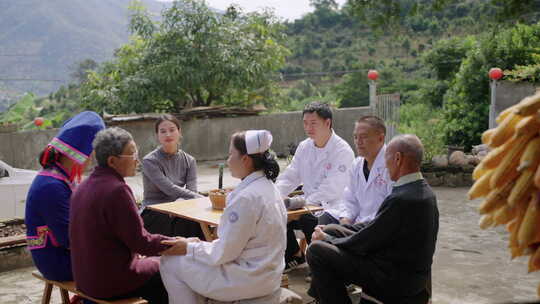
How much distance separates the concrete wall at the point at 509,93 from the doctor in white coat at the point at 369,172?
7.17 m

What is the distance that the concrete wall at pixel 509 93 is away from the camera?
10.1m

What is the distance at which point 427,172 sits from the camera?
30.4ft

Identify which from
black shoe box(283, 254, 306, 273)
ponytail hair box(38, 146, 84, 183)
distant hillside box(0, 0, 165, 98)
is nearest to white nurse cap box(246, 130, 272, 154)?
ponytail hair box(38, 146, 84, 183)

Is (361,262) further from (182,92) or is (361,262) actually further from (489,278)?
(182,92)

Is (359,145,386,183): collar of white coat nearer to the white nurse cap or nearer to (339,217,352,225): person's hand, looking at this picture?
(339,217,352,225): person's hand

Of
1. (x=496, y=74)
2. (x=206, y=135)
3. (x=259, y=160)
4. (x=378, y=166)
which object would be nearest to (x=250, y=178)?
(x=259, y=160)

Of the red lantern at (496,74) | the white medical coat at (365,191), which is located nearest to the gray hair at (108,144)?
the white medical coat at (365,191)

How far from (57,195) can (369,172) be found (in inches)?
85.9

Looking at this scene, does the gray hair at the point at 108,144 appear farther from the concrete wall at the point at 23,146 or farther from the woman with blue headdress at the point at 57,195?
the concrete wall at the point at 23,146

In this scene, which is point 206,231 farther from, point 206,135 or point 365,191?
point 206,135

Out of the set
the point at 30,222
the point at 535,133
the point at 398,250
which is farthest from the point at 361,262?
the point at 535,133

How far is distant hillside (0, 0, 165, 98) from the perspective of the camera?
201 feet

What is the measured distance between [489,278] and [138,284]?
3264 mm

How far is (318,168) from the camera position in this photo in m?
4.57
